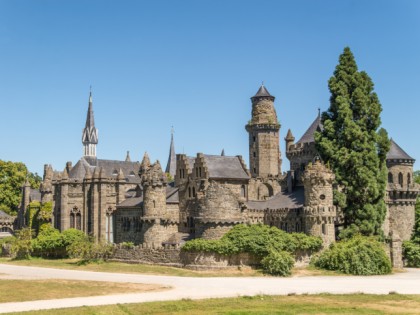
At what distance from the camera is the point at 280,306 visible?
32469mm

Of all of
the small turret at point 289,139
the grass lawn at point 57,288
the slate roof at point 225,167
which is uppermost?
the small turret at point 289,139

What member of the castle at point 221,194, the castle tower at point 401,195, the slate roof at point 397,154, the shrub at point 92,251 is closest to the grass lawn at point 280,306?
the castle at point 221,194

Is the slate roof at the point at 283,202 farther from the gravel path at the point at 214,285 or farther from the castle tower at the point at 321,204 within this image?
the gravel path at the point at 214,285

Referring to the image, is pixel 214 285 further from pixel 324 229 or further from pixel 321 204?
pixel 321 204

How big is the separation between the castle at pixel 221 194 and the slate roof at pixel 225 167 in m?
0.13

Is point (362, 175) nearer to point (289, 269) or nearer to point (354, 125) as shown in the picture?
point (354, 125)

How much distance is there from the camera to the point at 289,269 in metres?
50.6

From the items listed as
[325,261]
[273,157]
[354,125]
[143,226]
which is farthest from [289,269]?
[273,157]

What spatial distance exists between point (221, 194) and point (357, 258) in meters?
13.6

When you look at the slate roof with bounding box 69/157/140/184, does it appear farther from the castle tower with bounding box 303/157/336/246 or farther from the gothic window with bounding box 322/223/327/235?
the gothic window with bounding box 322/223/327/235

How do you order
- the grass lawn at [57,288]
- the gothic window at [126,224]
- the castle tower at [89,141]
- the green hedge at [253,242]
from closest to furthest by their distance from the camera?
the grass lawn at [57,288] < the green hedge at [253,242] < the gothic window at [126,224] < the castle tower at [89,141]

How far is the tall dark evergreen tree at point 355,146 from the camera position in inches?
2277

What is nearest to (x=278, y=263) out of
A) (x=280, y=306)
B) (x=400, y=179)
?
(x=280, y=306)

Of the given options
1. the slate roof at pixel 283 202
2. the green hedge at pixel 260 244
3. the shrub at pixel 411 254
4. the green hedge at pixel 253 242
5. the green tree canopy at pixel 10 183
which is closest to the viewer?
the green hedge at pixel 260 244
